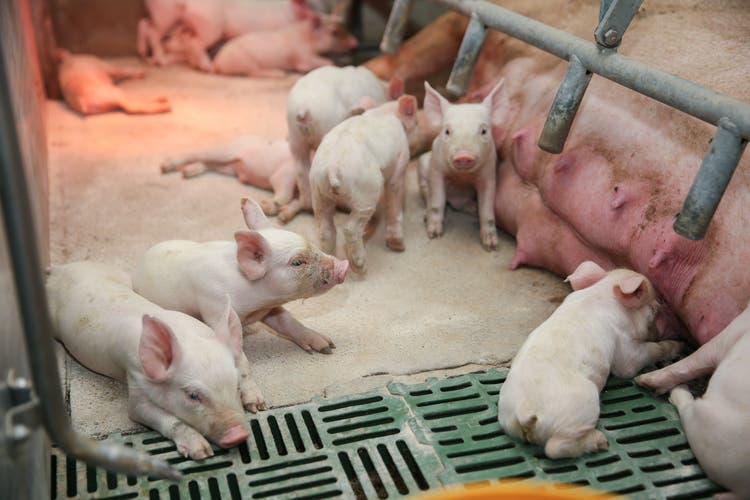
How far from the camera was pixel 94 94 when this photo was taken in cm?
472

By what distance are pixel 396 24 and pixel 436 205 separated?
114cm

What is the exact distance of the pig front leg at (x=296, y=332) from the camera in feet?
9.35

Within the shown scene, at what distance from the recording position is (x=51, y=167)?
163 inches

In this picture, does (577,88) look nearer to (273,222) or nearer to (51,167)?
(273,222)

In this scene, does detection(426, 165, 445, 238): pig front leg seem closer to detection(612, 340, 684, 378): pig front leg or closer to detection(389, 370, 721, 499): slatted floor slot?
detection(389, 370, 721, 499): slatted floor slot

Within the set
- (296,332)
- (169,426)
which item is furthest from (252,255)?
(169,426)

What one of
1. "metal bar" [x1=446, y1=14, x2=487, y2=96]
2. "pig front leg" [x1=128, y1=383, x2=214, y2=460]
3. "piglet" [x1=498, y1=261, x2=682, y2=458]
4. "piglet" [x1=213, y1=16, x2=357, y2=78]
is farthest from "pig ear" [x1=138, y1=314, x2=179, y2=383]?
"piglet" [x1=213, y1=16, x2=357, y2=78]

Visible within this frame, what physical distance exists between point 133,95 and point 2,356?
366 centimetres

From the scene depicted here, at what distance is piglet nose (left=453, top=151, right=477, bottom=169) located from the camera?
10.8 ft

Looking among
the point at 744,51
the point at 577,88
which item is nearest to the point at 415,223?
the point at 577,88

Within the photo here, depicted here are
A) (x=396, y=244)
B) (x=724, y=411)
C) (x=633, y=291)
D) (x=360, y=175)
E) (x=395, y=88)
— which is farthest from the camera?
(x=395, y=88)

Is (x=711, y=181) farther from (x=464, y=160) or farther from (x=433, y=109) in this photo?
(x=433, y=109)

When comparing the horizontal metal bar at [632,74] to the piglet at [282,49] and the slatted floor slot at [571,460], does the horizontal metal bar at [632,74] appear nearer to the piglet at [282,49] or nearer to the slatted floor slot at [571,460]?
the slatted floor slot at [571,460]

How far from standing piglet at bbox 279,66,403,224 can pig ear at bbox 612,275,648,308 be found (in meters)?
1.50
